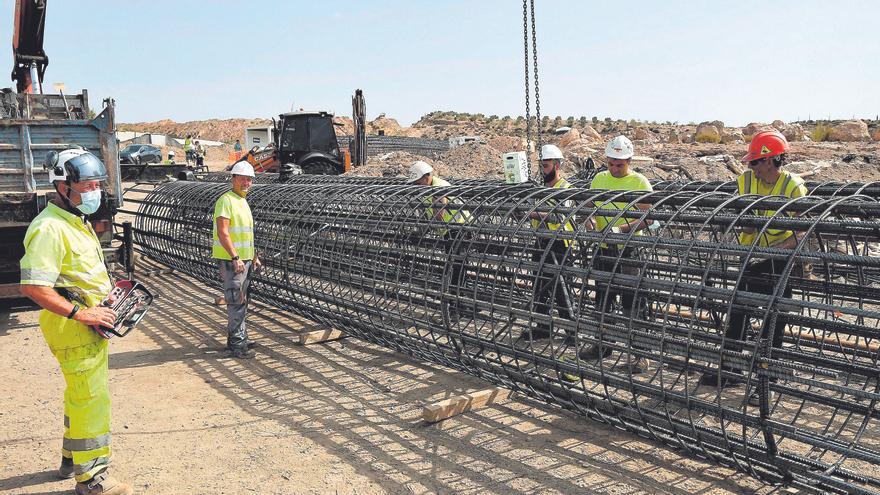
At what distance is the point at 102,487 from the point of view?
3889 millimetres

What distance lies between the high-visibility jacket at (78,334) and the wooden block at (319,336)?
2939mm

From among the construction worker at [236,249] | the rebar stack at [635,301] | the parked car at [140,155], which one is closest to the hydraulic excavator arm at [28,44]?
the rebar stack at [635,301]

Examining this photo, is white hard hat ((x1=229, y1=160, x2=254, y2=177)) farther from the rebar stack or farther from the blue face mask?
the blue face mask

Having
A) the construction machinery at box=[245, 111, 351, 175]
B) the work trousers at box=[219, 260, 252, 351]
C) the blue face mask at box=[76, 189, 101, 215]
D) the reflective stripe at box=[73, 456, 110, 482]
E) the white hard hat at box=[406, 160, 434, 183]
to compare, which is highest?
the construction machinery at box=[245, 111, 351, 175]

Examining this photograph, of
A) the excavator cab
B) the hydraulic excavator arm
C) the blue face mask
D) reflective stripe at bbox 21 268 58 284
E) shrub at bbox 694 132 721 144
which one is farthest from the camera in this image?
shrub at bbox 694 132 721 144

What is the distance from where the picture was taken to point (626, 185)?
6102 millimetres

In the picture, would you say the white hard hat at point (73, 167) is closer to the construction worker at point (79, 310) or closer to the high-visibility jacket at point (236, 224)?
the construction worker at point (79, 310)

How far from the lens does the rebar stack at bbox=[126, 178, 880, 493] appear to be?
3461 millimetres

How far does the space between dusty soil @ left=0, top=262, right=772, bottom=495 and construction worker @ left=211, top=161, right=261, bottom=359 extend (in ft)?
1.05

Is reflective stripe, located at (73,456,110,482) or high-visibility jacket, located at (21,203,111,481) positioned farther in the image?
reflective stripe, located at (73,456,110,482)

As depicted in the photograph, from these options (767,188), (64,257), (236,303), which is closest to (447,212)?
(236,303)

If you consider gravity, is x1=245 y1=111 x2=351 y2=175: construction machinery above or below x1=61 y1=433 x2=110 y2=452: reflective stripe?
above

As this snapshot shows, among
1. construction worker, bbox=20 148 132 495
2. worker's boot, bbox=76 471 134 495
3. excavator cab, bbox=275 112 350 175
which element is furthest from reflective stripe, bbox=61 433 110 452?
excavator cab, bbox=275 112 350 175

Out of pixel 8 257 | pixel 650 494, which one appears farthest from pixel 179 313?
pixel 650 494
